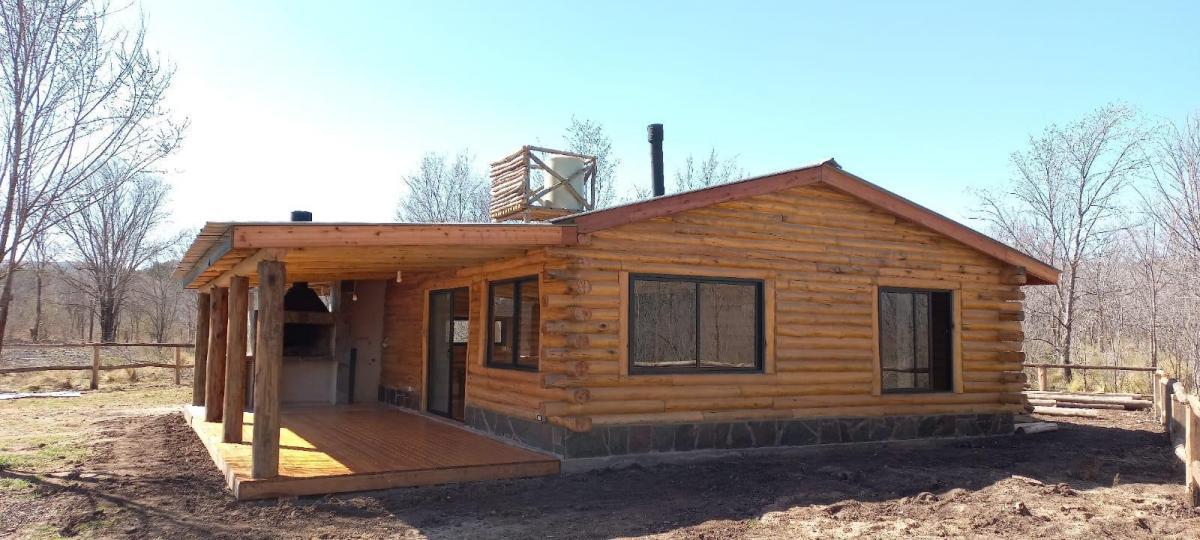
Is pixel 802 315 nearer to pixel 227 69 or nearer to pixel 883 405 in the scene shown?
pixel 883 405

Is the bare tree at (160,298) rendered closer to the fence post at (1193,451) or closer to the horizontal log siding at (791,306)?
the horizontal log siding at (791,306)

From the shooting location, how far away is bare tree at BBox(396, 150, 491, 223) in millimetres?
30797

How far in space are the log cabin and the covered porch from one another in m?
0.02

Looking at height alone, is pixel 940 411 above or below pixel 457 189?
below

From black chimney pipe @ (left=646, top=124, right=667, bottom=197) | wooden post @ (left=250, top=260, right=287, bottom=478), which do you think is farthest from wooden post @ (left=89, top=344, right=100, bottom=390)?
wooden post @ (left=250, top=260, right=287, bottom=478)

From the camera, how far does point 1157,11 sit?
10.9 metres

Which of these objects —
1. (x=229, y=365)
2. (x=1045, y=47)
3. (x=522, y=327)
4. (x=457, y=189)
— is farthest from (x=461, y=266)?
(x=457, y=189)

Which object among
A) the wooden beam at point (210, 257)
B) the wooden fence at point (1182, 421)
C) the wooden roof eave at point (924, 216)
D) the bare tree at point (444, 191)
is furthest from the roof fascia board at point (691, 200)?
the bare tree at point (444, 191)

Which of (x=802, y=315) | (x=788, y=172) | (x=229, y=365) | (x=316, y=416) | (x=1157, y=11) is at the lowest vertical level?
(x=316, y=416)

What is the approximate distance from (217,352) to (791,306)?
6.94m

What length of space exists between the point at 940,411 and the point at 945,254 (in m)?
1.99

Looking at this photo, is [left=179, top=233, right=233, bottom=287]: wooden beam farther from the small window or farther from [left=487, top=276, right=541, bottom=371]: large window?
the small window

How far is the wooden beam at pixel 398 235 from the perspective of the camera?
6285 mm

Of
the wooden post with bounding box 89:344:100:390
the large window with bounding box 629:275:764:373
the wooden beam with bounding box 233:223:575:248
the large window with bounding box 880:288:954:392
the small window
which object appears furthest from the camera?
the wooden post with bounding box 89:344:100:390
